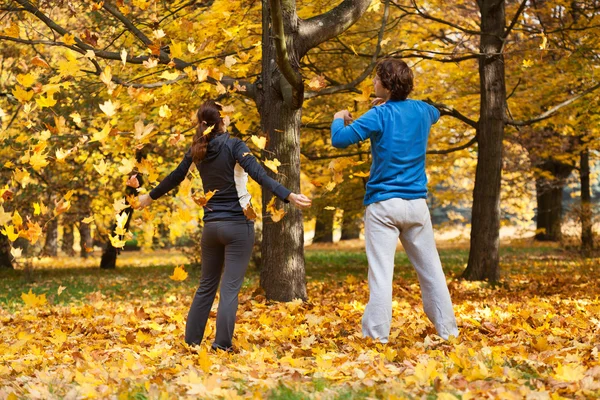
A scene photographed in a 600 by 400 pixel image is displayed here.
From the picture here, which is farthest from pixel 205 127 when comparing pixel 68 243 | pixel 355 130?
pixel 68 243

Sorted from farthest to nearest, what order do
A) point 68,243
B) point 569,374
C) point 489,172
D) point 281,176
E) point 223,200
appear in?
point 68,243 → point 489,172 → point 281,176 → point 223,200 → point 569,374

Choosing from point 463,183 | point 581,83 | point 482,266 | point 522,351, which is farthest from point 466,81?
point 463,183

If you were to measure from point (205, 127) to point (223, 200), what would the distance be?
531mm

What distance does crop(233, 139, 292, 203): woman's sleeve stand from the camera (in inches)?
185

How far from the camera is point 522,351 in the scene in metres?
4.39

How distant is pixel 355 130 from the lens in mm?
4527

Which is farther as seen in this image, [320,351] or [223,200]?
[223,200]

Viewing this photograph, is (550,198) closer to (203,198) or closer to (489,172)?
(489,172)

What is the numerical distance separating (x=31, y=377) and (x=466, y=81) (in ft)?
35.6

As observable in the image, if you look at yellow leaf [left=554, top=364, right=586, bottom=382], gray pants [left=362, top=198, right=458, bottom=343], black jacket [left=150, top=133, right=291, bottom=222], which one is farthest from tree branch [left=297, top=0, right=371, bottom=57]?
yellow leaf [left=554, top=364, right=586, bottom=382]

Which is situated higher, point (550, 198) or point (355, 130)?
point (550, 198)

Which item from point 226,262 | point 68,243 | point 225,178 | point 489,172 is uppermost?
point 489,172

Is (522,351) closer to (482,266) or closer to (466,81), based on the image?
(482,266)

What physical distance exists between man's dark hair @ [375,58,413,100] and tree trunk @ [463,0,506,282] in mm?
6179
